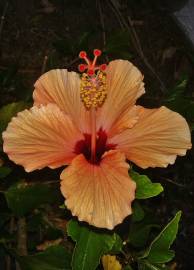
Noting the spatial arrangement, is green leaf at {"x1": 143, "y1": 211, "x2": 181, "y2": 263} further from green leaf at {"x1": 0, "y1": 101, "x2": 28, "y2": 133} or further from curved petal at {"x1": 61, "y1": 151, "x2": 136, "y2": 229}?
green leaf at {"x1": 0, "y1": 101, "x2": 28, "y2": 133}

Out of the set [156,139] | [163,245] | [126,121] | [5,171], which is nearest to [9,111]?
[5,171]

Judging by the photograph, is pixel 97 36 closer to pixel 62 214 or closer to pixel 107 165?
pixel 62 214

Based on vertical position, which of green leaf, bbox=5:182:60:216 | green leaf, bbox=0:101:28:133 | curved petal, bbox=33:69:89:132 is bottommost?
green leaf, bbox=5:182:60:216

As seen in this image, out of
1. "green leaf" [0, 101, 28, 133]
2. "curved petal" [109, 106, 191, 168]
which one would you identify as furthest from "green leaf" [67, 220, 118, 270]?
"green leaf" [0, 101, 28, 133]

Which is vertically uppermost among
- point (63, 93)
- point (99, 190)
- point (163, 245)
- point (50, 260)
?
point (63, 93)

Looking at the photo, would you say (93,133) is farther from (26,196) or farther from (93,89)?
(26,196)
